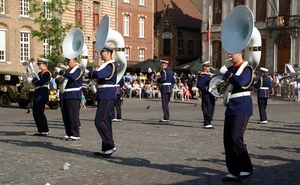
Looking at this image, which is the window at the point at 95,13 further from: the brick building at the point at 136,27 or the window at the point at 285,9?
the window at the point at 285,9

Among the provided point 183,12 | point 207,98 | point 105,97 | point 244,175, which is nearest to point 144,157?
point 105,97

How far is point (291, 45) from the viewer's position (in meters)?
43.9

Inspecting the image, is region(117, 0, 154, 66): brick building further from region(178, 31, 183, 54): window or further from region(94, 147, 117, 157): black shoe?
region(94, 147, 117, 157): black shoe

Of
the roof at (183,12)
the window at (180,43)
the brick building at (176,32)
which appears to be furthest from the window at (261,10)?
the window at (180,43)

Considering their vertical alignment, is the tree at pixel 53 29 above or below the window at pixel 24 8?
below

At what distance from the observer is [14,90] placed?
24422mm

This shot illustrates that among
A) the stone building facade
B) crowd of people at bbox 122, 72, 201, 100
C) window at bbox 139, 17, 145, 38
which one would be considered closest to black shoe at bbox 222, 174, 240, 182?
crowd of people at bbox 122, 72, 201, 100

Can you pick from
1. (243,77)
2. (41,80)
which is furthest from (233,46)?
(41,80)

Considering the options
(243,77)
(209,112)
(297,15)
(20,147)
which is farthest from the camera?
(297,15)

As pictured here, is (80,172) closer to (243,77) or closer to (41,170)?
(41,170)

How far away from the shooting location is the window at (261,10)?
45.7m

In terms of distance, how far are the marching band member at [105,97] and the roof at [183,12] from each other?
159ft

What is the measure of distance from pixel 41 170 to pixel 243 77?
358cm

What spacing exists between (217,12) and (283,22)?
23.6ft
